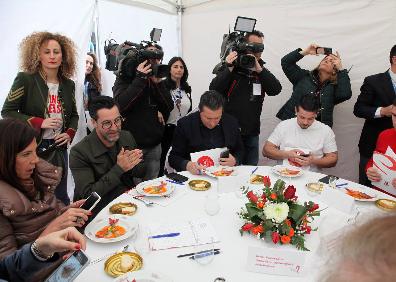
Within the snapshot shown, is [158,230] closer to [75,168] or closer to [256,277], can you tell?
[256,277]

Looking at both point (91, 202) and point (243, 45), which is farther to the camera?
point (243, 45)

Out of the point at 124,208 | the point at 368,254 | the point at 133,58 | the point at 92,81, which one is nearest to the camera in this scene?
the point at 368,254

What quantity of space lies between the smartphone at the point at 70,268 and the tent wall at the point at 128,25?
3.20 meters

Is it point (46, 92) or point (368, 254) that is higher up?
point (46, 92)

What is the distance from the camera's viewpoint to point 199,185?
2.06 m

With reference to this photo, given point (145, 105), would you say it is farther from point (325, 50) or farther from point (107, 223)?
point (325, 50)

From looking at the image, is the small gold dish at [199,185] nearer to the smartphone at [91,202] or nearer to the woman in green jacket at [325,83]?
the smartphone at [91,202]

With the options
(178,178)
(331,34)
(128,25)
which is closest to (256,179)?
(178,178)

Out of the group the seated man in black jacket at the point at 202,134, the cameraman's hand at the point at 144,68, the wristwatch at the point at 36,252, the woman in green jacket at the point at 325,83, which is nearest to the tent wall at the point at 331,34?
the woman in green jacket at the point at 325,83

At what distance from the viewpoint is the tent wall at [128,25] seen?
3.76 m

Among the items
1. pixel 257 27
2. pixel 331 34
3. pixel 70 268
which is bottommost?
pixel 70 268

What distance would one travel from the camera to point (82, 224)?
1.49 m

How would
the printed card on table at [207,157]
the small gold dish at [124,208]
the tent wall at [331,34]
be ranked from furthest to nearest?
the tent wall at [331,34]
the printed card on table at [207,157]
the small gold dish at [124,208]

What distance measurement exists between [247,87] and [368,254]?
2838 mm
